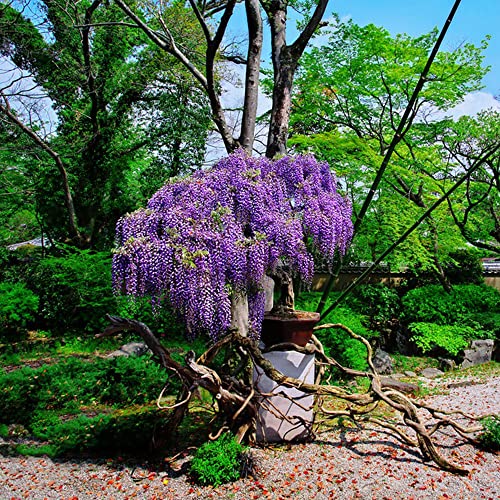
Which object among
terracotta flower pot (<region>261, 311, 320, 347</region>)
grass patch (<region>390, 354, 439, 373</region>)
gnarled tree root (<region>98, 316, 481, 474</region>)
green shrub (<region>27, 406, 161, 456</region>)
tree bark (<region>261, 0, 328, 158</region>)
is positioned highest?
tree bark (<region>261, 0, 328, 158</region>)

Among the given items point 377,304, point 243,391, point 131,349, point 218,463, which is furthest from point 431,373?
point 218,463

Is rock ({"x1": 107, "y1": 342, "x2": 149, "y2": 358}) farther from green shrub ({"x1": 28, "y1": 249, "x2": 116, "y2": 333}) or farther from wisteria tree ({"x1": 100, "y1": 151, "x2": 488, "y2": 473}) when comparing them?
wisteria tree ({"x1": 100, "y1": 151, "x2": 488, "y2": 473})

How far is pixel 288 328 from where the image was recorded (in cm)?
400

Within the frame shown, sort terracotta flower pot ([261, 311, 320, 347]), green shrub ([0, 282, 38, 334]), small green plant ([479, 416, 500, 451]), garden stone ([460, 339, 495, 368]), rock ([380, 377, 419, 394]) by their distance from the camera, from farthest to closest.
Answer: garden stone ([460, 339, 495, 368]) < green shrub ([0, 282, 38, 334]) < rock ([380, 377, 419, 394]) < terracotta flower pot ([261, 311, 320, 347]) < small green plant ([479, 416, 500, 451])

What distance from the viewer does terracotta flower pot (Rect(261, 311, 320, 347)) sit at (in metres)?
4.01

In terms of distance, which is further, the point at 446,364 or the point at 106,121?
the point at 106,121

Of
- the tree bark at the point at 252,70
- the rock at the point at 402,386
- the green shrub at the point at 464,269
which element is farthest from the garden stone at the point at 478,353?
the tree bark at the point at 252,70

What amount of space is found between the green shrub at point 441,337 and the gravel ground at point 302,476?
4.91 meters

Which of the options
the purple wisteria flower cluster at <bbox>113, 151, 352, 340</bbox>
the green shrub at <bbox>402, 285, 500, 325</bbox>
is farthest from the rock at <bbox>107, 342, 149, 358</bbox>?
the green shrub at <bbox>402, 285, 500, 325</bbox>

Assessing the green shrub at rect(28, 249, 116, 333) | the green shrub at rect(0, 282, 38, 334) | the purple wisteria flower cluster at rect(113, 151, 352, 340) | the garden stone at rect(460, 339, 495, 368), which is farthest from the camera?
the garden stone at rect(460, 339, 495, 368)

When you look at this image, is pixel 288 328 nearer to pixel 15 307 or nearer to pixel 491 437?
pixel 491 437

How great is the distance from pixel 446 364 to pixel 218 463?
6.13 metres

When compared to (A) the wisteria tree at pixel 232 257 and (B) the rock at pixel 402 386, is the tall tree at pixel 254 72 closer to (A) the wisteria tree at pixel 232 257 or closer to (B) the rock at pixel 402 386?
(A) the wisteria tree at pixel 232 257

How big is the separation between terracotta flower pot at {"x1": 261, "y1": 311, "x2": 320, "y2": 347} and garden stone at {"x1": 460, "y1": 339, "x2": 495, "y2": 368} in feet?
18.3
